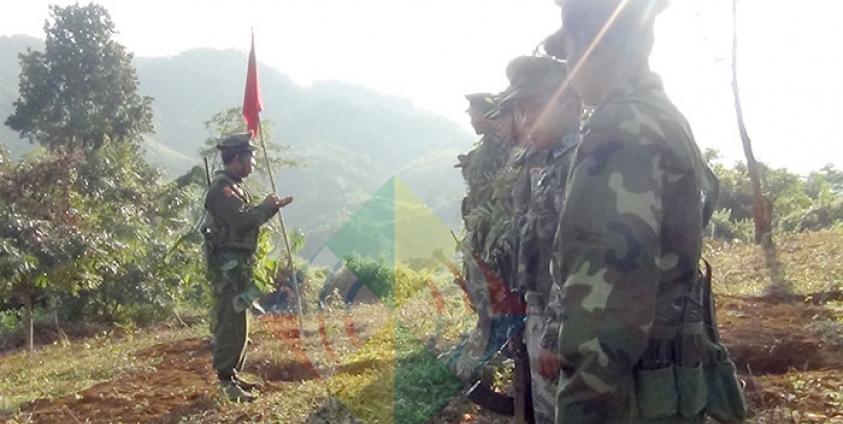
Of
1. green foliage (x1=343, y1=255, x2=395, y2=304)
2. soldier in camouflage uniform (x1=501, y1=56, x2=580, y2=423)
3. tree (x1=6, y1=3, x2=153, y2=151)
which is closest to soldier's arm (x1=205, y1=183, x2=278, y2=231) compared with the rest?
soldier in camouflage uniform (x1=501, y1=56, x2=580, y2=423)

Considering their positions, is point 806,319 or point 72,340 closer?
point 806,319

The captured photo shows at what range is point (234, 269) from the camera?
535 centimetres

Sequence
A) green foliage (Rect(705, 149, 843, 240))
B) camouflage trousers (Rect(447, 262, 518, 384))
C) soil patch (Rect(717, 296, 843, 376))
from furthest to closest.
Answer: green foliage (Rect(705, 149, 843, 240)), camouflage trousers (Rect(447, 262, 518, 384)), soil patch (Rect(717, 296, 843, 376))

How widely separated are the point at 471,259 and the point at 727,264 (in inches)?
198

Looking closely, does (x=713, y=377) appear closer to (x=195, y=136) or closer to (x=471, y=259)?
(x=471, y=259)

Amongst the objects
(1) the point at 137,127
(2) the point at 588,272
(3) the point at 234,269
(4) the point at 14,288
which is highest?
(1) the point at 137,127

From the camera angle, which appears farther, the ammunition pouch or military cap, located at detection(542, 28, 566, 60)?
military cap, located at detection(542, 28, 566, 60)

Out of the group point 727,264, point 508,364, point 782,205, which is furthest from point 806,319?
point 782,205

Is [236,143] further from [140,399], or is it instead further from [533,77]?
[533,77]

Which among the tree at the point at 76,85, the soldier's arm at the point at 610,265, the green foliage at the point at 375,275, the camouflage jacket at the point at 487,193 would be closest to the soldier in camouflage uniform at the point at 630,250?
the soldier's arm at the point at 610,265

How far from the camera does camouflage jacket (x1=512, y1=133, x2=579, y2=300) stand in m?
2.28

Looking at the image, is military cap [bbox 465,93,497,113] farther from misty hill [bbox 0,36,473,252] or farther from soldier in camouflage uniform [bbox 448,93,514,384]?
misty hill [bbox 0,36,473,252]

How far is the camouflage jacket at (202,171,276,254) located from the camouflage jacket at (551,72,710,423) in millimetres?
3927

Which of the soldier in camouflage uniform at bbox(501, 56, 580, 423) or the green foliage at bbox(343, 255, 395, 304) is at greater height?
the soldier in camouflage uniform at bbox(501, 56, 580, 423)
